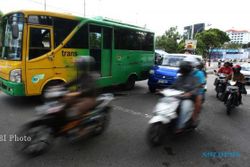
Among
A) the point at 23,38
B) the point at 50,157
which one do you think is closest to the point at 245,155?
the point at 50,157

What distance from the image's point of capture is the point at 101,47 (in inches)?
290

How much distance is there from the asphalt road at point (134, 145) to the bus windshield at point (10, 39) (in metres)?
1.46

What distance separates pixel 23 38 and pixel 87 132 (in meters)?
3.23

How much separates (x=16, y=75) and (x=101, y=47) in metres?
3.11

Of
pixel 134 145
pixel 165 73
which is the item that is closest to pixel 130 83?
pixel 165 73

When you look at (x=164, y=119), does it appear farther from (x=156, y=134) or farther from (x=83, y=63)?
(x=83, y=63)

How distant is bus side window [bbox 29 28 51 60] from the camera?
534cm

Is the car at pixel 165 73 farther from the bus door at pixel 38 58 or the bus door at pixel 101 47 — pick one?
the bus door at pixel 38 58

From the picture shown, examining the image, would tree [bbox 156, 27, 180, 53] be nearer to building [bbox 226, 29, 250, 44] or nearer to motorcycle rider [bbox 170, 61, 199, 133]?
motorcycle rider [bbox 170, 61, 199, 133]

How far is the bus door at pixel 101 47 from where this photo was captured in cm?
700

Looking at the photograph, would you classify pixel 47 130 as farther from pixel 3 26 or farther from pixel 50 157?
pixel 3 26

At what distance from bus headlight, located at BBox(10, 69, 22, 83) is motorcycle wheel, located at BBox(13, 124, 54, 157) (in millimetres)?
2563

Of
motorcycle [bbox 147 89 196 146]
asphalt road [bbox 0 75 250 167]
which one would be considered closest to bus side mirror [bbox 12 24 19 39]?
asphalt road [bbox 0 75 250 167]

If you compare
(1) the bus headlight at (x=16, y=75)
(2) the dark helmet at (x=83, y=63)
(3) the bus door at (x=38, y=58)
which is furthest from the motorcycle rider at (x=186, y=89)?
(1) the bus headlight at (x=16, y=75)
